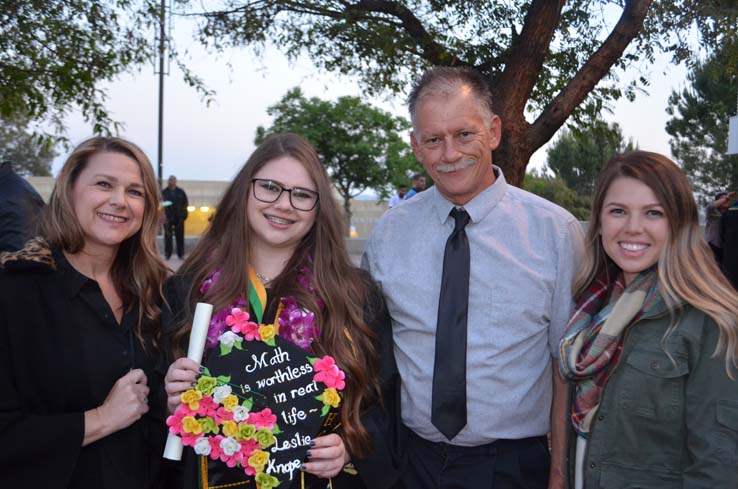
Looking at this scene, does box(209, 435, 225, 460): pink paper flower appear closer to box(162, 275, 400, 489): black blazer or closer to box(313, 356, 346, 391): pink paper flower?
box(162, 275, 400, 489): black blazer

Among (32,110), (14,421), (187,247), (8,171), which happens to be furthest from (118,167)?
(187,247)

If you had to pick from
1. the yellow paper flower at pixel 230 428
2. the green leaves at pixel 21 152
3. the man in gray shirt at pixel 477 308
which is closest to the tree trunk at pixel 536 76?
the man in gray shirt at pixel 477 308

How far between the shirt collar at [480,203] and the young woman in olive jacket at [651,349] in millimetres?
450

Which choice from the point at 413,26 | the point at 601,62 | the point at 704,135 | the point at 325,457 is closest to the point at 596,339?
the point at 325,457

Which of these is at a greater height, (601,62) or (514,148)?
(601,62)

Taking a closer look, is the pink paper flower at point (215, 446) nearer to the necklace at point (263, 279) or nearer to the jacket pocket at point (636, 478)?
the necklace at point (263, 279)

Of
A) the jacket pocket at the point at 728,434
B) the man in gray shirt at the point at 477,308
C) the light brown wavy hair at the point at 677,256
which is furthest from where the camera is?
the man in gray shirt at the point at 477,308

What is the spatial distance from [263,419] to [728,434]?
1608mm

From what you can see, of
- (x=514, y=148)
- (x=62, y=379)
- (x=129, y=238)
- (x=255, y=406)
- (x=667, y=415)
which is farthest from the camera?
(x=514, y=148)

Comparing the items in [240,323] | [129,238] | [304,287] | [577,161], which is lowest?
[240,323]

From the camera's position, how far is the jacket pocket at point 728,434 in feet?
7.30

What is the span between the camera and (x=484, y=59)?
6.25m

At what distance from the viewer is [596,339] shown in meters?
2.55

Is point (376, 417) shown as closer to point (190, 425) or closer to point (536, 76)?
point (190, 425)
